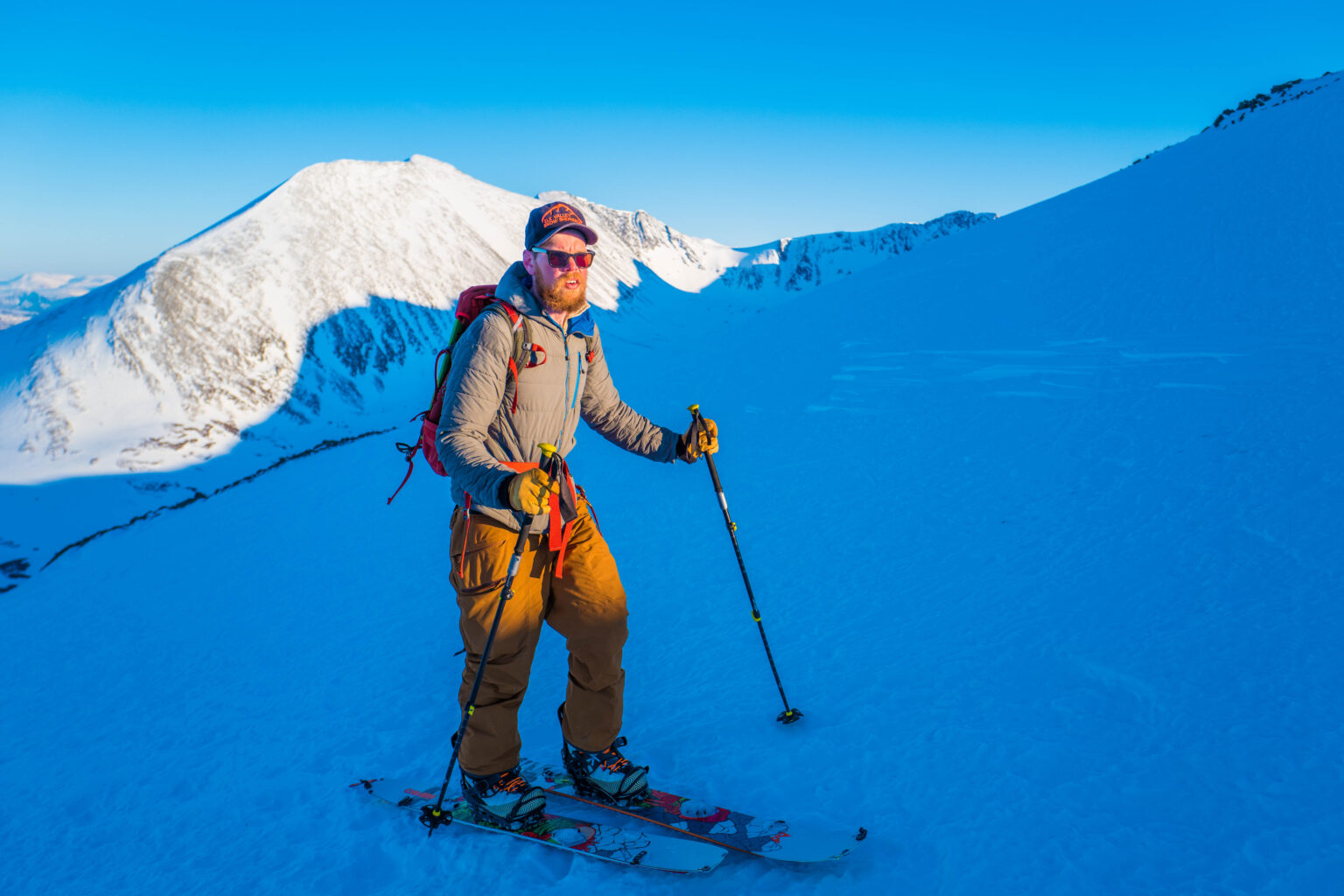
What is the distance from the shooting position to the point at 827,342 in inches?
667

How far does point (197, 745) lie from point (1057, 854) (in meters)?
6.43

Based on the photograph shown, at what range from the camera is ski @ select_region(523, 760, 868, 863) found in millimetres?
3238

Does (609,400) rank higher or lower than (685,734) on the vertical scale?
higher

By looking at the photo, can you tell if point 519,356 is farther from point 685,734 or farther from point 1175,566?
point 1175,566

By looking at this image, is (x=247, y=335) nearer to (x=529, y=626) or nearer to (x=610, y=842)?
(x=529, y=626)

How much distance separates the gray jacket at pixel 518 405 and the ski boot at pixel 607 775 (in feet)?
4.92

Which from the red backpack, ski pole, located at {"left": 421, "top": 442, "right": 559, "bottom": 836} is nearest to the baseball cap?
the red backpack

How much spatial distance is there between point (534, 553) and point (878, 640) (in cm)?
323

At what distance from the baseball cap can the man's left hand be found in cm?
134

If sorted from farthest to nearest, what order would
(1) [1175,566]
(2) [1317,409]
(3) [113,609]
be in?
(3) [113,609] → (2) [1317,409] → (1) [1175,566]

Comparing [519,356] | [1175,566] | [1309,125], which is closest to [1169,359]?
[1175,566]

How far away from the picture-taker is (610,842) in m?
3.56

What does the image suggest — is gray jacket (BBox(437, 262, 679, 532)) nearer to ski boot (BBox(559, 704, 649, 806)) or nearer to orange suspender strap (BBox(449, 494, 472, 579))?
orange suspender strap (BBox(449, 494, 472, 579))

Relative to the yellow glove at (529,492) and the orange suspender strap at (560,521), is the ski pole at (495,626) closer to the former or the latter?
the orange suspender strap at (560,521)
